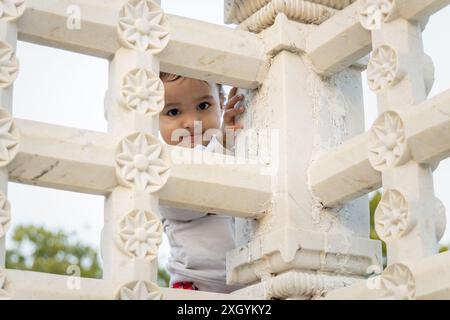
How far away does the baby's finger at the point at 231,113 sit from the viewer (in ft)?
14.3

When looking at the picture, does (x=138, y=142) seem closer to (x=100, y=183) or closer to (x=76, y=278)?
(x=100, y=183)

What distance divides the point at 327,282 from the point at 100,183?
2.78 ft

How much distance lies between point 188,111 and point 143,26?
4.21 feet

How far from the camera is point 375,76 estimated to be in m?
3.71

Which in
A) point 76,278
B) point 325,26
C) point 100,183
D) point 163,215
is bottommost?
point 76,278

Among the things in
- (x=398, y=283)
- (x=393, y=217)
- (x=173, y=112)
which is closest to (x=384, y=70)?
(x=393, y=217)

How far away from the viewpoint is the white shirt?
4.82 meters

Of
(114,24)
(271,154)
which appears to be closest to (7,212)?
(114,24)

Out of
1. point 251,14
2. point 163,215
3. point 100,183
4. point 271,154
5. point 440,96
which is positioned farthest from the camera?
point 163,215

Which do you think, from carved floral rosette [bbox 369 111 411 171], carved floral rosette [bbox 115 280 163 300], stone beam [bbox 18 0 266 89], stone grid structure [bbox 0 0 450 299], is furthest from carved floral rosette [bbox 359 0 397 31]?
carved floral rosette [bbox 115 280 163 300]

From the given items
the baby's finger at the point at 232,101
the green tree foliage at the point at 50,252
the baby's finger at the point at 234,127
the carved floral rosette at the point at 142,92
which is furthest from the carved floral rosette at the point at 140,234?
the green tree foliage at the point at 50,252

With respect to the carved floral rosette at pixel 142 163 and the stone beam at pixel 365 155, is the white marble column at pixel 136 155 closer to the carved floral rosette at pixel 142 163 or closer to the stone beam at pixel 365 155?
the carved floral rosette at pixel 142 163

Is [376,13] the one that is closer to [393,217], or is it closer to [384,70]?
[384,70]

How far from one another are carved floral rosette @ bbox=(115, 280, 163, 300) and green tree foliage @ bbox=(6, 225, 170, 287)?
66.3 ft
